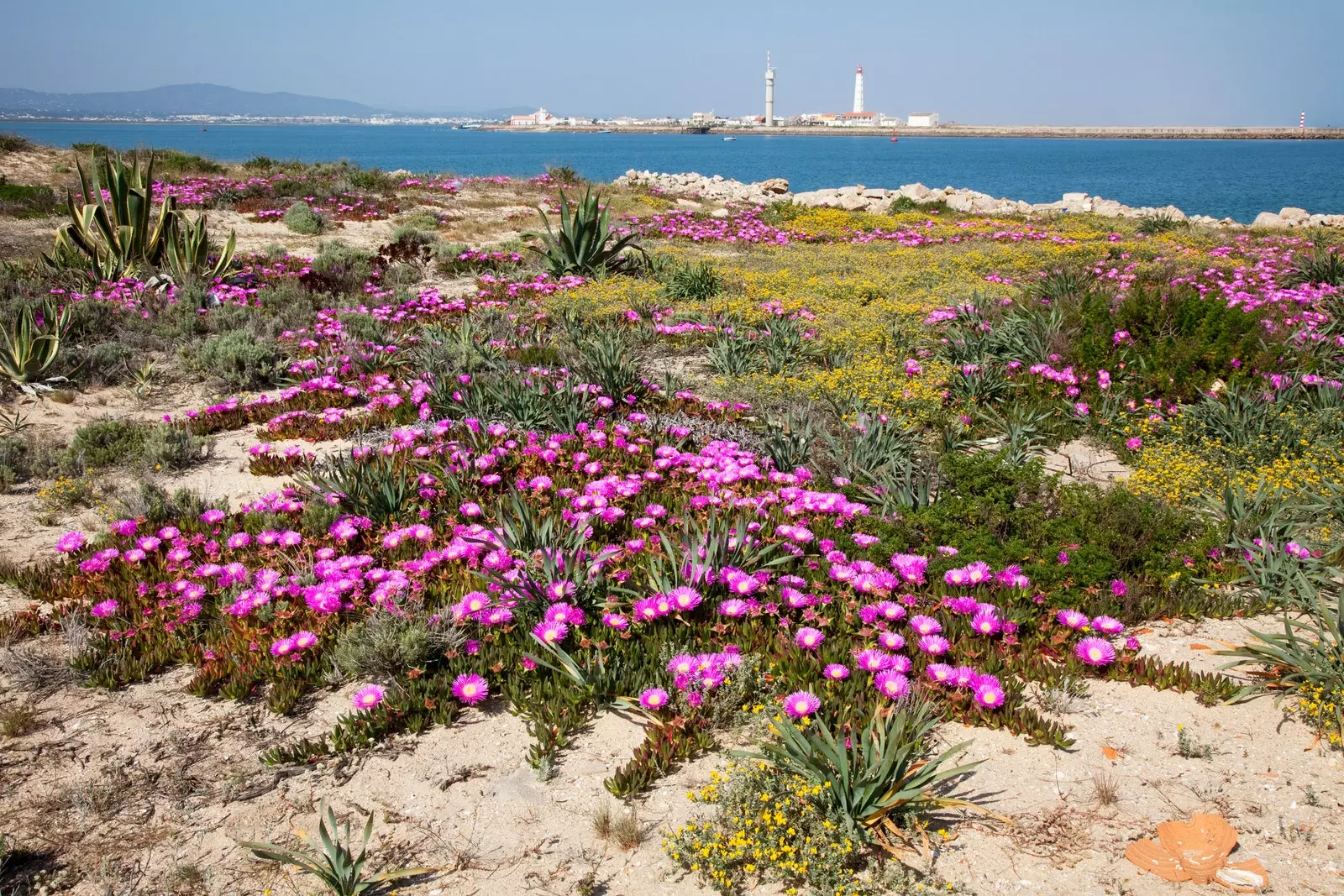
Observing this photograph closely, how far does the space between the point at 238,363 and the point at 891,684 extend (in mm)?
6830

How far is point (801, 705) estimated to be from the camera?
3053 millimetres

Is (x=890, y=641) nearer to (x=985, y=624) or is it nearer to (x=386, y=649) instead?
(x=985, y=624)

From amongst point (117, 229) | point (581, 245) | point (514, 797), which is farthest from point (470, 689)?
point (117, 229)

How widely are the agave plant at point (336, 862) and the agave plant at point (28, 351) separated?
6363mm

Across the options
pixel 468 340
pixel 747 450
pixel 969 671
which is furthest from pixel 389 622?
pixel 468 340

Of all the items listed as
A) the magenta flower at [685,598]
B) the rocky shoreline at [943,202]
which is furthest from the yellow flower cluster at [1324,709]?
the rocky shoreline at [943,202]

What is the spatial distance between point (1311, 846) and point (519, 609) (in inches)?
119

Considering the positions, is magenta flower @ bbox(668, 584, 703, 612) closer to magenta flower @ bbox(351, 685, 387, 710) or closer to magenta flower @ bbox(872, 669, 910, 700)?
magenta flower @ bbox(872, 669, 910, 700)

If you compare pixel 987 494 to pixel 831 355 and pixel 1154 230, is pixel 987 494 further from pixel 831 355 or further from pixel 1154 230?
pixel 1154 230

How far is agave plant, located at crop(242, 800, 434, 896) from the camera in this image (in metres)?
2.30

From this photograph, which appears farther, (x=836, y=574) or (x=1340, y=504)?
(x=1340, y=504)

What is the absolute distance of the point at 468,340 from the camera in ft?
24.8

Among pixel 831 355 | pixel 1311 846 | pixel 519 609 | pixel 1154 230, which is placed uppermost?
pixel 1154 230

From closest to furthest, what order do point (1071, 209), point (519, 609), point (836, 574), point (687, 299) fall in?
point (519, 609) < point (836, 574) < point (687, 299) < point (1071, 209)
